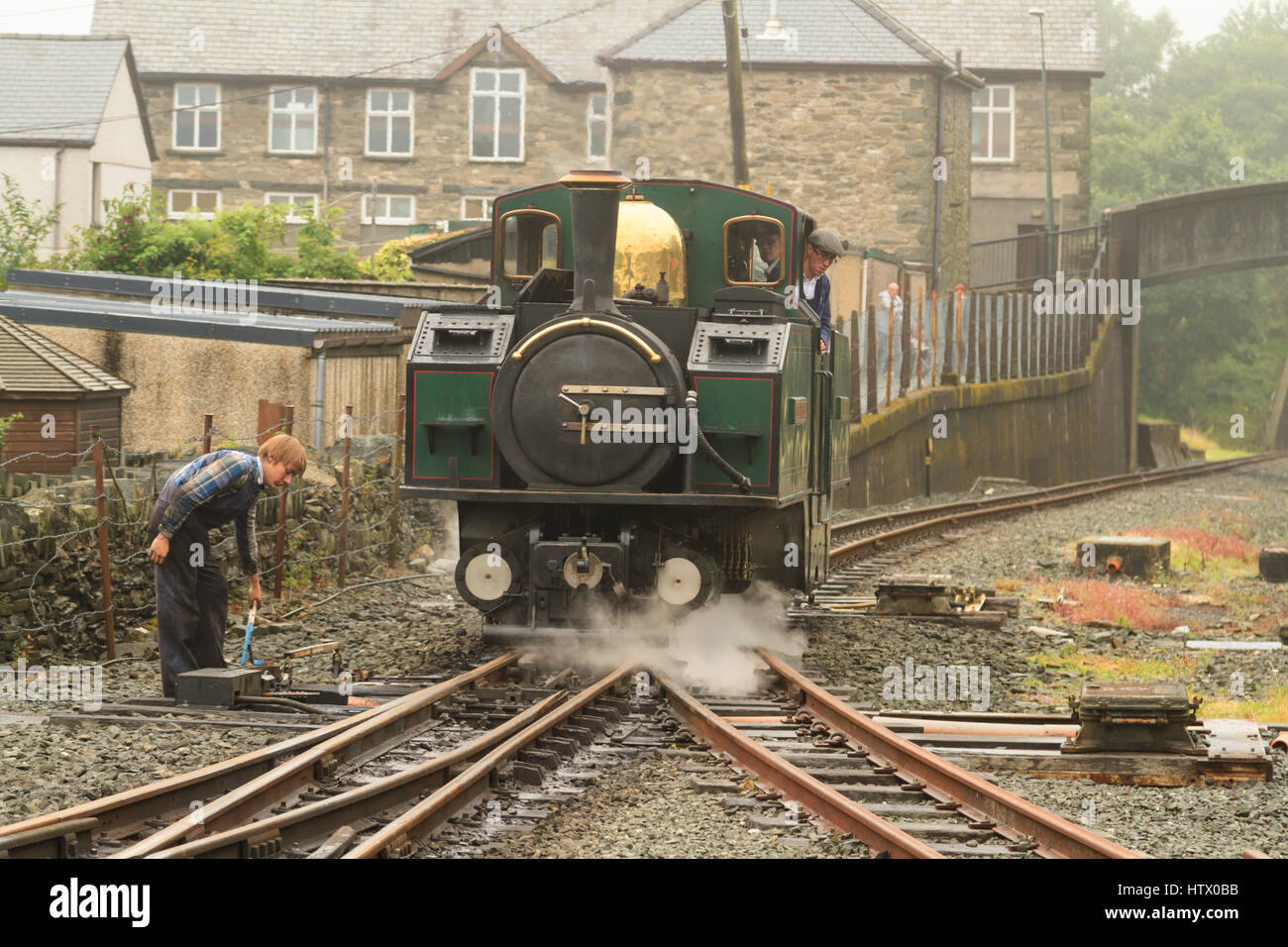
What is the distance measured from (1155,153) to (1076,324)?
24.9m

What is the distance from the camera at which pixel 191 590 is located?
9742mm

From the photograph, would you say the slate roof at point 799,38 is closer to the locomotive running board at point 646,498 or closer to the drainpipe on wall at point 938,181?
the drainpipe on wall at point 938,181

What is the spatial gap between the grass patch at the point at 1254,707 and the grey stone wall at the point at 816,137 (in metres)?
30.2

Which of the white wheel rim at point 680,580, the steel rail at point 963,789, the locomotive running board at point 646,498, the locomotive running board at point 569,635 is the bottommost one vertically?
the steel rail at point 963,789

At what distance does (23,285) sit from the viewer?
2331 cm

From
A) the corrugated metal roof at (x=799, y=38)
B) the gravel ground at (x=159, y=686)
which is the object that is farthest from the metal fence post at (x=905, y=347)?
the gravel ground at (x=159, y=686)

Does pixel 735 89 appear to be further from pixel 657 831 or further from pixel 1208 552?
pixel 657 831

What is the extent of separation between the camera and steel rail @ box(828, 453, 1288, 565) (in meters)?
19.9

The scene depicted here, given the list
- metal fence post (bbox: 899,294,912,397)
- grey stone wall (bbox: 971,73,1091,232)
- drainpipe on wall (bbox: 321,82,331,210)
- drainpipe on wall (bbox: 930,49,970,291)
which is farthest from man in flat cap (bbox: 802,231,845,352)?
drainpipe on wall (bbox: 321,82,331,210)

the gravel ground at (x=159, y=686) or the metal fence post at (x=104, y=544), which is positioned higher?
the metal fence post at (x=104, y=544)

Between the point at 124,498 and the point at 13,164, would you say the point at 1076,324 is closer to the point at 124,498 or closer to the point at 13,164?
the point at 13,164

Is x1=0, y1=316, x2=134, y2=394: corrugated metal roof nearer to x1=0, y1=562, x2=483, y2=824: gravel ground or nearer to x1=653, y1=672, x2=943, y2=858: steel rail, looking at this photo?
x1=0, y1=562, x2=483, y2=824: gravel ground

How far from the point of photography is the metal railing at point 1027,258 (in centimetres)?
4472
